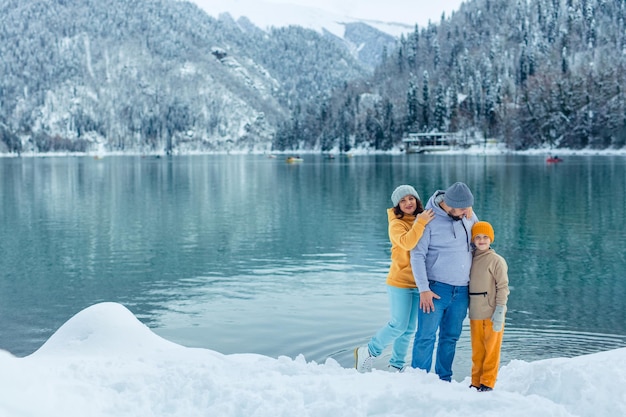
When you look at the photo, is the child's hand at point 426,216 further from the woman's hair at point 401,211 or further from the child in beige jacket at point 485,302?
the child in beige jacket at point 485,302

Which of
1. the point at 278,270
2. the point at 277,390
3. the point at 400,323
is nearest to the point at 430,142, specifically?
the point at 278,270

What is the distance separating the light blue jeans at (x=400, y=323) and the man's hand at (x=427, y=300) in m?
0.50

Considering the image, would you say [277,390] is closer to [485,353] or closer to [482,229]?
[485,353]

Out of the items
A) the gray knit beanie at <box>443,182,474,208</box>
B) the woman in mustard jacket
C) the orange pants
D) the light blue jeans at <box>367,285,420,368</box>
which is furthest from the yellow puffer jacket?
the orange pants

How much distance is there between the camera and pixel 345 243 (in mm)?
30828

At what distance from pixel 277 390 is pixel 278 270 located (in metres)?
16.5

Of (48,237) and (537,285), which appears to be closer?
(537,285)

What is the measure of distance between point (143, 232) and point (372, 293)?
19341 millimetres

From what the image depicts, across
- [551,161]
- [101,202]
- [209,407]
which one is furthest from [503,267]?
[551,161]

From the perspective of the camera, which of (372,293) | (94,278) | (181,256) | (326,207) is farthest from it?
(326,207)

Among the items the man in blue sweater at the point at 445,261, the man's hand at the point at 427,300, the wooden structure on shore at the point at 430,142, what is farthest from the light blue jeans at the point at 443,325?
the wooden structure on shore at the point at 430,142

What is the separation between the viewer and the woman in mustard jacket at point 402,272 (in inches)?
348

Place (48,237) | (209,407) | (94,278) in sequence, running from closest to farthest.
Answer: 1. (209,407)
2. (94,278)
3. (48,237)

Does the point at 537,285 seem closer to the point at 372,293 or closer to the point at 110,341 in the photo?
the point at 372,293
